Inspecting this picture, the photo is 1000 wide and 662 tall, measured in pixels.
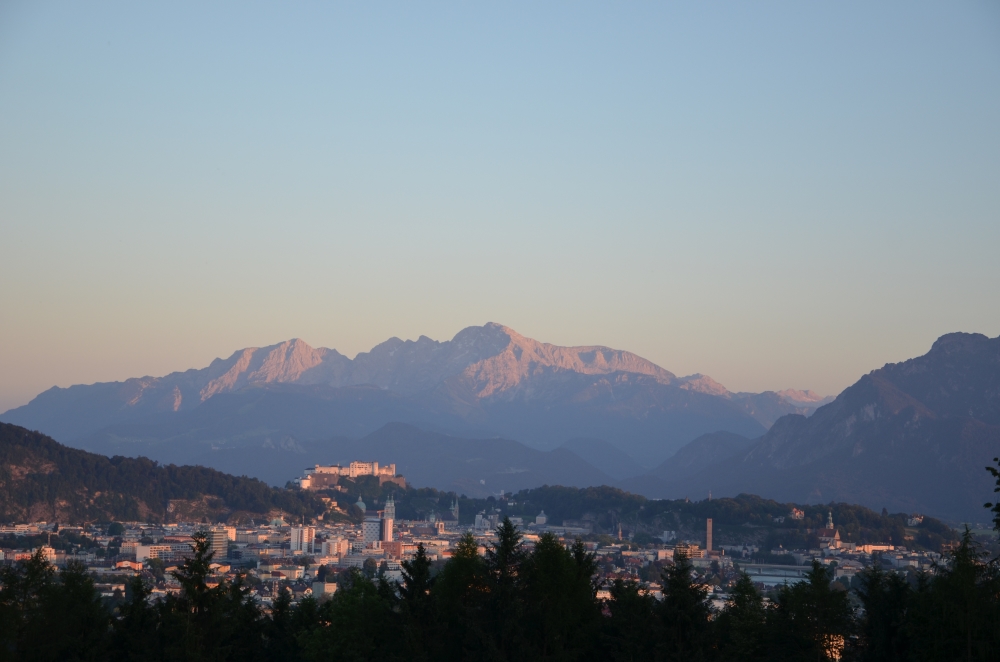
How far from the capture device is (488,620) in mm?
41000

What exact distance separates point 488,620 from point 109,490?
133864 mm

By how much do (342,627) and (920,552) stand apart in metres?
108

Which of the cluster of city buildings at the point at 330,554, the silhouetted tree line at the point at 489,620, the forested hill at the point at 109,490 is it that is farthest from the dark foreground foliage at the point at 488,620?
the forested hill at the point at 109,490

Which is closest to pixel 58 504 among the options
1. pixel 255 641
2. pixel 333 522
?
pixel 333 522

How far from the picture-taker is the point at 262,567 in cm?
11375

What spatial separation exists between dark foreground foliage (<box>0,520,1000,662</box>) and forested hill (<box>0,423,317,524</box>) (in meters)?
110

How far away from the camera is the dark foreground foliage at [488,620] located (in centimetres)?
3903

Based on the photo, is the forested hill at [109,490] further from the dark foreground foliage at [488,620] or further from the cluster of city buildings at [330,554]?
the dark foreground foliage at [488,620]

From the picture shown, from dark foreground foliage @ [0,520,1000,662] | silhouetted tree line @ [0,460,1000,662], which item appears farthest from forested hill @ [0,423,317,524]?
dark foreground foliage @ [0,520,1000,662]

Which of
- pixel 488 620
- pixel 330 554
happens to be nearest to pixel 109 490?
pixel 330 554

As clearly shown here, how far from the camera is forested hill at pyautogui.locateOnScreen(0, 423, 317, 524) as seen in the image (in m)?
154

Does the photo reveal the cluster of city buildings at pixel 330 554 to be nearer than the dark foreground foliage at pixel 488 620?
No

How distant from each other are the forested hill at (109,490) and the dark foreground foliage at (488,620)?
10984 centimetres

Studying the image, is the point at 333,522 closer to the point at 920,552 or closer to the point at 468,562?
the point at 920,552
